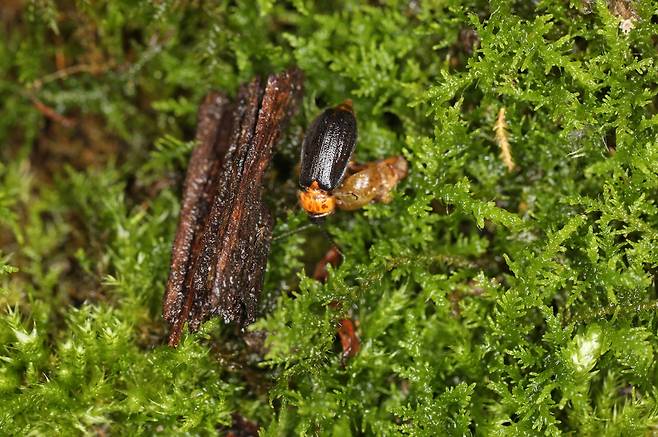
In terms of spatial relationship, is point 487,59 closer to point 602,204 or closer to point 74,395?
point 602,204

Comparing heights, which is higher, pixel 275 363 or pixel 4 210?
pixel 4 210

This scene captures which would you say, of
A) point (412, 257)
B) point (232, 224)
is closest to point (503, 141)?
point (412, 257)

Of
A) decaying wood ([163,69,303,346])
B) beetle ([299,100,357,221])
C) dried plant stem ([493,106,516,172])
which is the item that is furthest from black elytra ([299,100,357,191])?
dried plant stem ([493,106,516,172])

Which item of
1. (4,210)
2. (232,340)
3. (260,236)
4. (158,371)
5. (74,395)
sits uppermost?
(260,236)

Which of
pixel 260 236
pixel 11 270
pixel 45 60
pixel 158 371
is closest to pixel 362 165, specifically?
pixel 260 236

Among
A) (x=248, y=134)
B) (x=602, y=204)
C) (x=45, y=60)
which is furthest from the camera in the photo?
(x=45, y=60)

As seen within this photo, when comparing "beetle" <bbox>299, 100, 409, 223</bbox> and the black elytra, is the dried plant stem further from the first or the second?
the black elytra

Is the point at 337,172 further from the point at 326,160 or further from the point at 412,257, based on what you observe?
the point at 412,257
